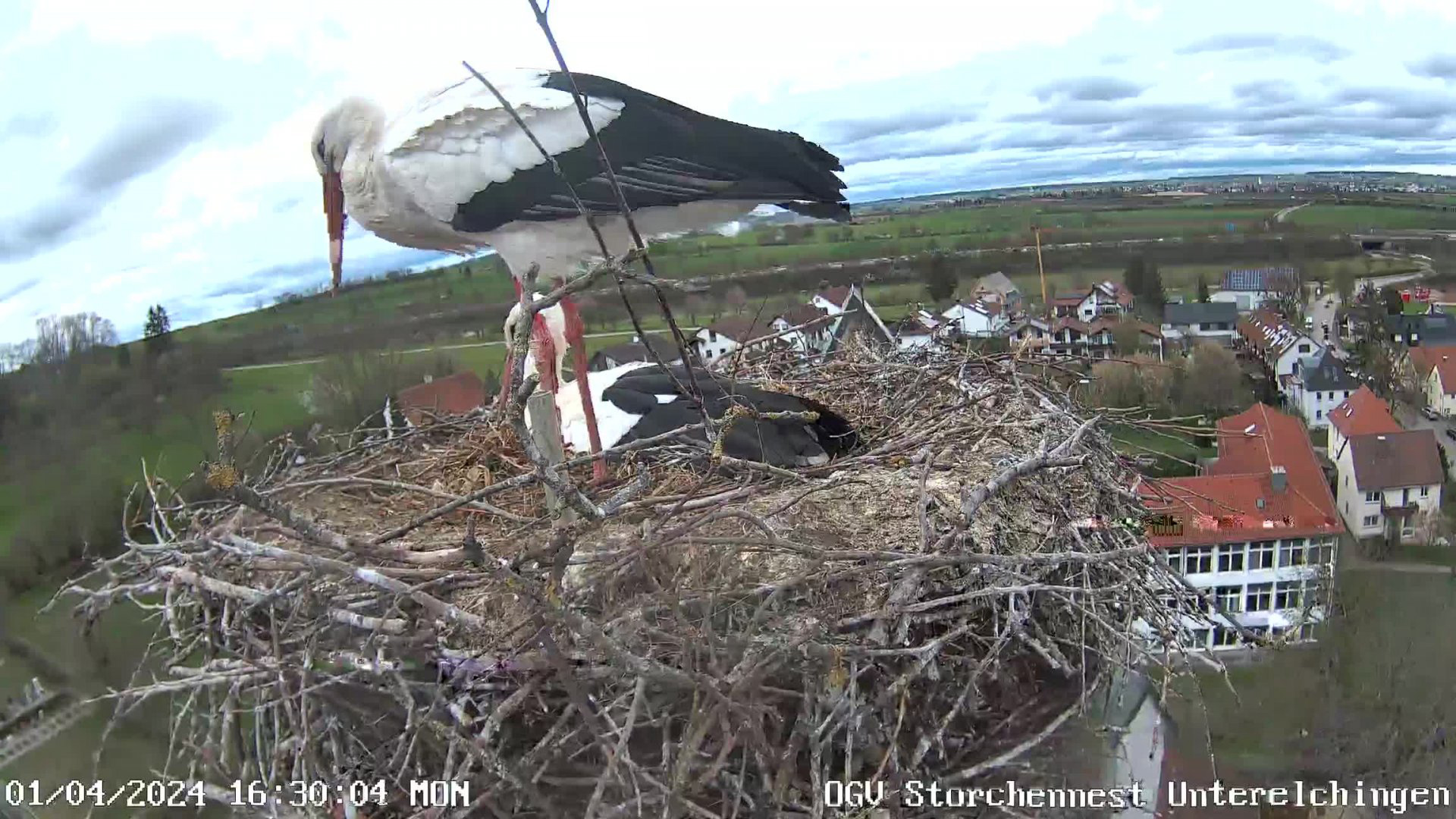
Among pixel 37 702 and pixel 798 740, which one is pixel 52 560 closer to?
pixel 37 702

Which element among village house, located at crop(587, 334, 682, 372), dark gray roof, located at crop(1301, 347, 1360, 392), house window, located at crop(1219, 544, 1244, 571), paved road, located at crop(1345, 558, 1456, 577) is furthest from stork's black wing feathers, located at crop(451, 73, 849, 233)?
dark gray roof, located at crop(1301, 347, 1360, 392)

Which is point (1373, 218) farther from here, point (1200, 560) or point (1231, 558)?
point (1200, 560)

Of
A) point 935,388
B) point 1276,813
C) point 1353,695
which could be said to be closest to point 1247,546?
point 1353,695

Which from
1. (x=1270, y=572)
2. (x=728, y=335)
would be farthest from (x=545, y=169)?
(x=1270, y=572)

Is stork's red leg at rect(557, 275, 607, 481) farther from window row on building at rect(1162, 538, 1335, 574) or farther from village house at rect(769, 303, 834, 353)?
window row on building at rect(1162, 538, 1335, 574)

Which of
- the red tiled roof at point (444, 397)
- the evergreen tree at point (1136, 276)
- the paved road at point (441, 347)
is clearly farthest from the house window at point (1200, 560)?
the red tiled roof at point (444, 397)
